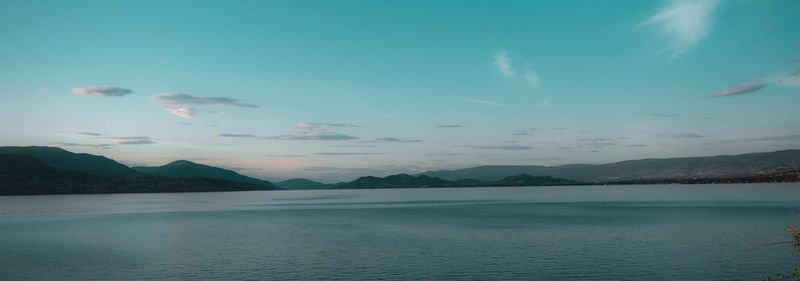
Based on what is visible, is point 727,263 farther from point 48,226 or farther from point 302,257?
point 48,226

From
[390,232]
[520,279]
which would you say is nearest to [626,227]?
[390,232]

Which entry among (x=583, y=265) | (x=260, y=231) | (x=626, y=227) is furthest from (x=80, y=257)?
(x=626, y=227)

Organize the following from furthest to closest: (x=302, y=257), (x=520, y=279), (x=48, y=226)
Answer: (x=48, y=226), (x=302, y=257), (x=520, y=279)

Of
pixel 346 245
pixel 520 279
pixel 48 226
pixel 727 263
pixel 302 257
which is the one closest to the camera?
pixel 520 279

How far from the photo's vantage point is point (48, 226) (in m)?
94.4

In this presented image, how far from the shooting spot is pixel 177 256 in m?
51.5

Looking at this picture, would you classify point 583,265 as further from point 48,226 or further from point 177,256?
point 48,226

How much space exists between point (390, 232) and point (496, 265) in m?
31.4

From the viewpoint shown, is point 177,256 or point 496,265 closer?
point 496,265

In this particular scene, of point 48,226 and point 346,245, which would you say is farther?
point 48,226

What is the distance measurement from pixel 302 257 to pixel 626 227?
43.9 m

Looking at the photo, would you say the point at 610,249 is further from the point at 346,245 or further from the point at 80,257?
the point at 80,257

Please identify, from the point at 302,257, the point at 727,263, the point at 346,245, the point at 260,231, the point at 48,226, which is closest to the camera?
the point at 727,263

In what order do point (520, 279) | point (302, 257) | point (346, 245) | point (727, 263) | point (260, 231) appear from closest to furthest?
point (520, 279) → point (727, 263) → point (302, 257) → point (346, 245) → point (260, 231)
